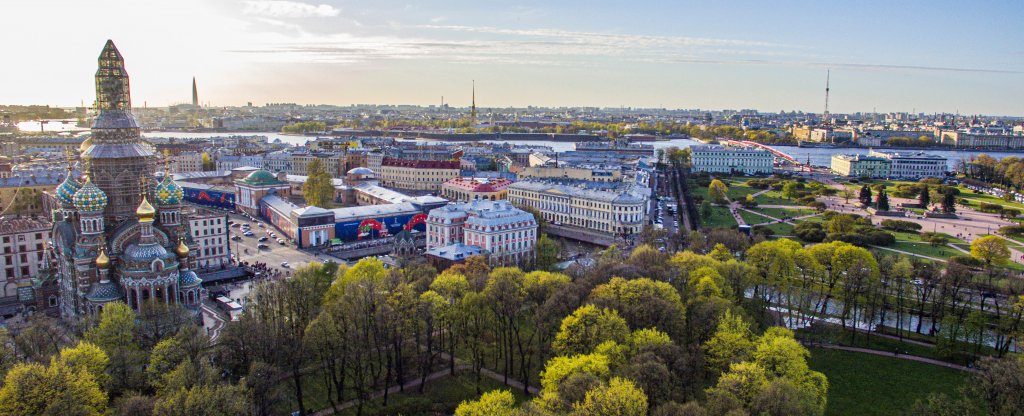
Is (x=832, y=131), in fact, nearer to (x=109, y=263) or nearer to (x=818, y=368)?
(x=818, y=368)

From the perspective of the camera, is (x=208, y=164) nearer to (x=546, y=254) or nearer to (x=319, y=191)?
(x=319, y=191)

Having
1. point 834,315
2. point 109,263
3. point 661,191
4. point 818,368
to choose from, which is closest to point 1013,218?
point 661,191

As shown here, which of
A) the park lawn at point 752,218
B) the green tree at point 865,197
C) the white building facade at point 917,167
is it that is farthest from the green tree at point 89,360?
the white building facade at point 917,167

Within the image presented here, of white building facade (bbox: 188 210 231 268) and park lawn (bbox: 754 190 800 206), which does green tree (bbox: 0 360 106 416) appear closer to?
white building facade (bbox: 188 210 231 268)

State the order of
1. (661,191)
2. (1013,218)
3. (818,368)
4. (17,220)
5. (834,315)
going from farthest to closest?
(661,191) → (1013,218) → (17,220) → (834,315) → (818,368)

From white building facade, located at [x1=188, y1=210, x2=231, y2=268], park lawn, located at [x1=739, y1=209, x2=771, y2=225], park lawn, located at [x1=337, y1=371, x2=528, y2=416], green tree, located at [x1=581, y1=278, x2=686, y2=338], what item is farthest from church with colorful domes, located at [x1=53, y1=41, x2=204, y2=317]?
park lawn, located at [x1=739, y1=209, x2=771, y2=225]
